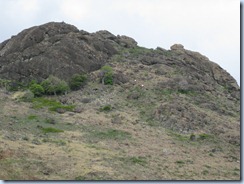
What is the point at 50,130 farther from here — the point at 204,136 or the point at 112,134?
the point at 204,136

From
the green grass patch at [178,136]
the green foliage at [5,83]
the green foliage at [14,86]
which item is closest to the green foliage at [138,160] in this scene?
the green grass patch at [178,136]

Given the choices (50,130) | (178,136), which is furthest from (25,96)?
(178,136)

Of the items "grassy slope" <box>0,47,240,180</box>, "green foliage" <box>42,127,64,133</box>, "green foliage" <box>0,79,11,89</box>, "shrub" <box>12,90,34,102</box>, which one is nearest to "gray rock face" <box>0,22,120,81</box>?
"green foliage" <box>0,79,11,89</box>

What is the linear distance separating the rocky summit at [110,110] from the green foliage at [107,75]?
5.9 inches

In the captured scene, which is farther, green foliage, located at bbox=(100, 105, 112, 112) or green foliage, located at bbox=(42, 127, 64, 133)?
green foliage, located at bbox=(100, 105, 112, 112)

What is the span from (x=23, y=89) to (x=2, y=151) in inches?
1118

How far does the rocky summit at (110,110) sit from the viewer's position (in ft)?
93.7

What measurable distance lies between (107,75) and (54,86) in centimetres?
846

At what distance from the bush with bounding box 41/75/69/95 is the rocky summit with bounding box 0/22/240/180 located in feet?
0.49

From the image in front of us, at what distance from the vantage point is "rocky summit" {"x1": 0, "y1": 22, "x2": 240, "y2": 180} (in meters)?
28.6

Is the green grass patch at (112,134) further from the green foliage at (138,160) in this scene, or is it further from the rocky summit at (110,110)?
the green foliage at (138,160)

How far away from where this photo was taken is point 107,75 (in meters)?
59.1

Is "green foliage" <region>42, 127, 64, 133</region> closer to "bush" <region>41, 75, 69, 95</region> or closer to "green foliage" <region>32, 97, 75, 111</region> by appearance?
"green foliage" <region>32, 97, 75, 111</region>

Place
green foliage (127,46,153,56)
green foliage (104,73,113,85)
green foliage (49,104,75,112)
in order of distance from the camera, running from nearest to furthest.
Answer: green foliage (49,104,75,112), green foliage (104,73,113,85), green foliage (127,46,153,56)
